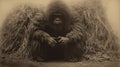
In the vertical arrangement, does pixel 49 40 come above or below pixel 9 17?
below

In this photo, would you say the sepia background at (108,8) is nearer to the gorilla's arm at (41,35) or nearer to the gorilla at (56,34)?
the gorilla at (56,34)

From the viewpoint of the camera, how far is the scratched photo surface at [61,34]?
1614 millimetres

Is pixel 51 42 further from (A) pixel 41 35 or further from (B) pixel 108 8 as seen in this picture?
(B) pixel 108 8

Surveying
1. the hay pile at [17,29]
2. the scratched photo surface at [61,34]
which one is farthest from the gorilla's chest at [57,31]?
the hay pile at [17,29]

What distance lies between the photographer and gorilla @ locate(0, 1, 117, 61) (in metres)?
Result: 1.62

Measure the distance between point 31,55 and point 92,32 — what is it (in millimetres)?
398

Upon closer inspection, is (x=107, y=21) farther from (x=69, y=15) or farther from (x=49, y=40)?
(x=49, y=40)

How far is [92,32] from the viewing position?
1657 millimetres

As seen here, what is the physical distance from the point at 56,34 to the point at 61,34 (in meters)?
0.03

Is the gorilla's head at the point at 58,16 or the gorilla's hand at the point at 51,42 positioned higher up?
the gorilla's head at the point at 58,16

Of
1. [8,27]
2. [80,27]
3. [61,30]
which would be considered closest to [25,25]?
[8,27]

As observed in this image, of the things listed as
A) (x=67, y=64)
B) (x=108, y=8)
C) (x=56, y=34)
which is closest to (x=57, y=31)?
(x=56, y=34)

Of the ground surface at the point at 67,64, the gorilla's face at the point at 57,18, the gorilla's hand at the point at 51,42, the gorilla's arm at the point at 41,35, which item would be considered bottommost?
the ground surface at the point at 67,64

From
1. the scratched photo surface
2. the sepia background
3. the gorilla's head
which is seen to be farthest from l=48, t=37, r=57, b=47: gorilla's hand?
the sepia background
